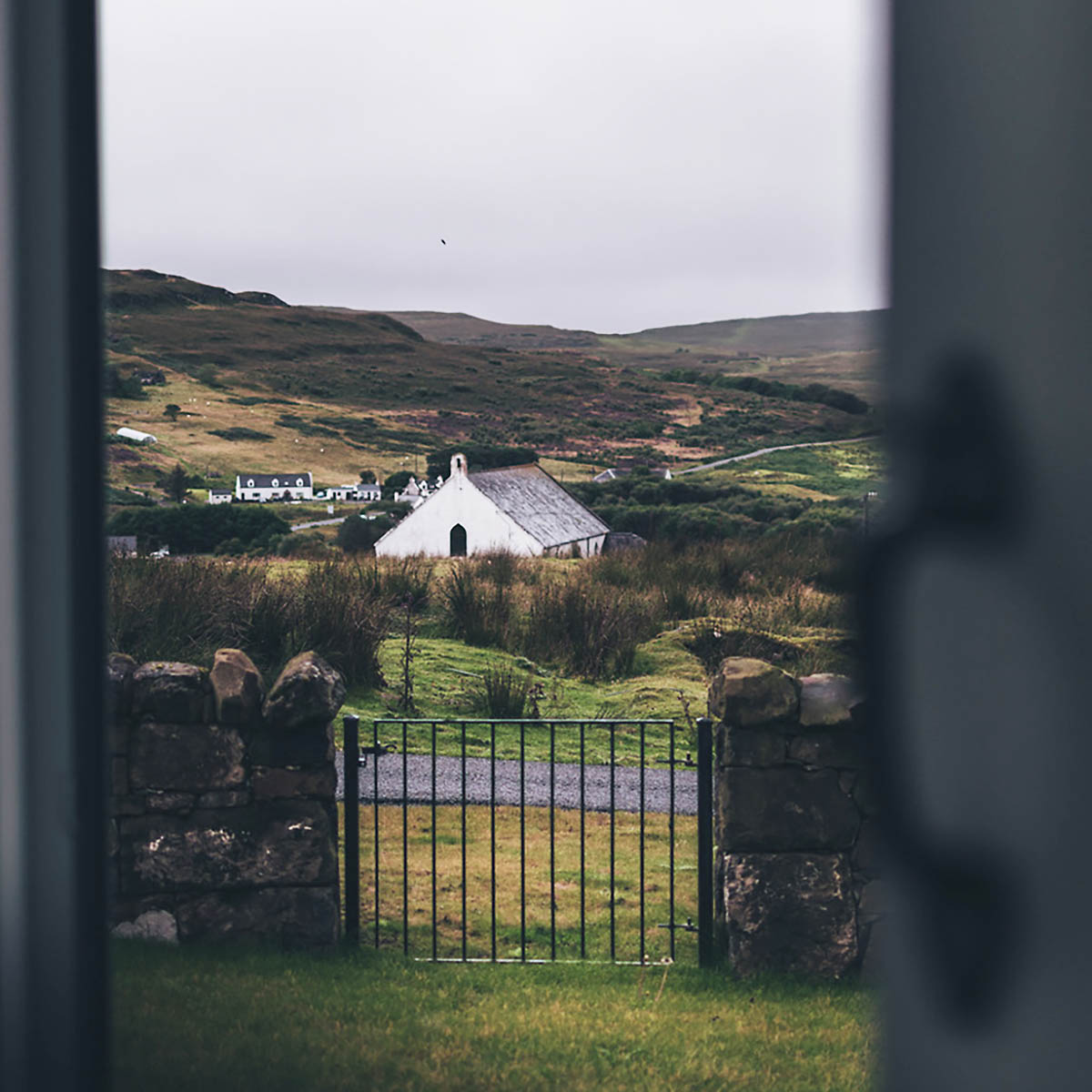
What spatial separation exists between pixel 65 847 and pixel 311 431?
26644 mm

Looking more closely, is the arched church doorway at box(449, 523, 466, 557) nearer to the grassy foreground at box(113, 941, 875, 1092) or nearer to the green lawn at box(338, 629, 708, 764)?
the green lawn at box(338, 629, 708, 764)

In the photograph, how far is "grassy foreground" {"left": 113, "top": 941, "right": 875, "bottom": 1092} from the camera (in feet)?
8.72

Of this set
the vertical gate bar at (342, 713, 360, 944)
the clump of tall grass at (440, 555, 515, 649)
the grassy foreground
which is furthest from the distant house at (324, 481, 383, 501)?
the grassy foreground

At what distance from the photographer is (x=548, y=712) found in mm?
7332

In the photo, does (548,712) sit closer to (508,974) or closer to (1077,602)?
(508,974)

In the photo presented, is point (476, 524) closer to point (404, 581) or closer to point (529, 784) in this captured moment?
point (404, 581)

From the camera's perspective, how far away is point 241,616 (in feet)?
22.9

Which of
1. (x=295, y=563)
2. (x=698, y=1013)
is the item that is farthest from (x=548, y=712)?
(x=698, y=1013)

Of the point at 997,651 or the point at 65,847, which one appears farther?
the point at 65,847

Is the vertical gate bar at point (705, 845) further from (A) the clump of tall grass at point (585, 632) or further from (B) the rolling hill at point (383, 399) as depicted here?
(B) the rolling hill at point (383, 399)

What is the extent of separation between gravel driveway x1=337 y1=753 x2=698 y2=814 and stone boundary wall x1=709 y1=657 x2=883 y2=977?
198 cm

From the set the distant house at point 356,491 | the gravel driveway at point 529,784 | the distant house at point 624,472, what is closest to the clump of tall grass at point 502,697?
the gravel driveway at point 529,784

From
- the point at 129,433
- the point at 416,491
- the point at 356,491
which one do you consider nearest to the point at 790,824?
the point at 129,433

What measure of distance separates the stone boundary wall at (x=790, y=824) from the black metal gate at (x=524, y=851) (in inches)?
10.9
